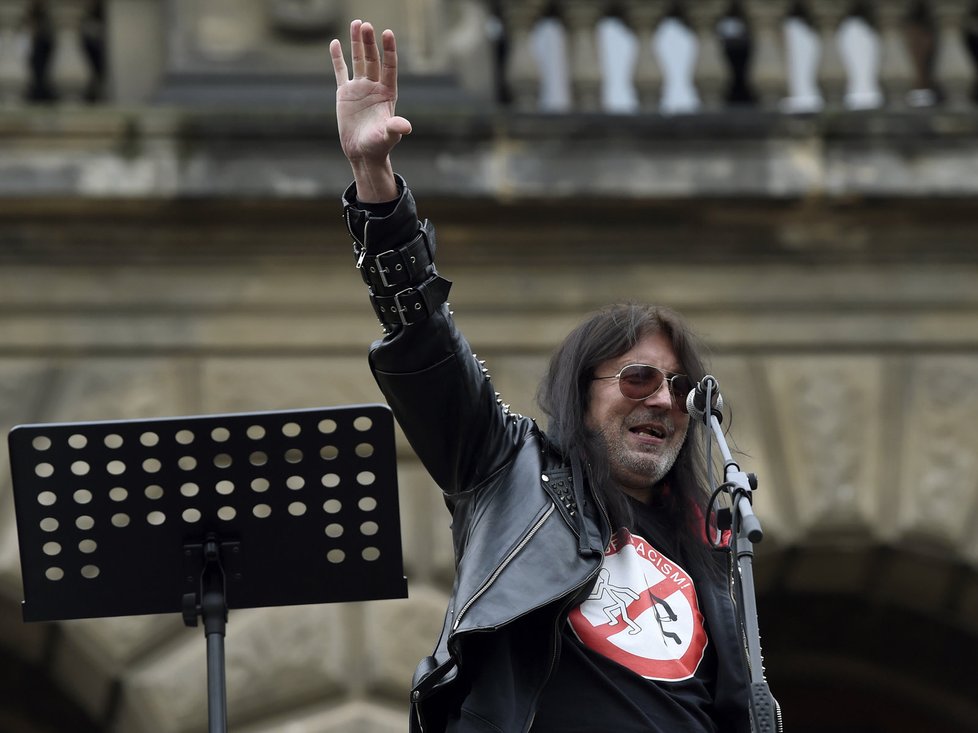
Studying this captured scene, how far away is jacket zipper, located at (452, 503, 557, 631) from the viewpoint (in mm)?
4227

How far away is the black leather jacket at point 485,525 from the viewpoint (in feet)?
13.8

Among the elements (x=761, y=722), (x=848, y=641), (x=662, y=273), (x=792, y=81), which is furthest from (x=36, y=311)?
(x=761, y=722)

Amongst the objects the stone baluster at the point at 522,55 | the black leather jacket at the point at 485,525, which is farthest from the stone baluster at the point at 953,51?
the black leather jacket at the point at 485,525

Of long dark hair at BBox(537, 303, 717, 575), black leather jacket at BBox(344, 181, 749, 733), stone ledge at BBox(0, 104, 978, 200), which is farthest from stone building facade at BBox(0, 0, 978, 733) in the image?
black leather jacket at BBox(344, 181, 749, 733)

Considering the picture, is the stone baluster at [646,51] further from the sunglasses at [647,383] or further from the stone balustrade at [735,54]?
the sunglasses at [647,383]

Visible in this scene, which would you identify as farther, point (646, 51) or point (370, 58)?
point (646, 51)

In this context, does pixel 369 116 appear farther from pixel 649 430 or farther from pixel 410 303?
pixel 649 430

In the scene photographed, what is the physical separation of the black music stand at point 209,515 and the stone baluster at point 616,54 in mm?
3886

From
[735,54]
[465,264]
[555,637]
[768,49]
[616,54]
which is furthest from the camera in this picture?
[735,54]

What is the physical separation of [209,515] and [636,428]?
0.98 meters

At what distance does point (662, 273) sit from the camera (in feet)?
27.1

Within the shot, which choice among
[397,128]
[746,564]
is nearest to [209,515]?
[397,128]

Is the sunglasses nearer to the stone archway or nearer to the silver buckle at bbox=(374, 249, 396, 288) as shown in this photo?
the silver buckle at bbox=(374, 249, 396, 288)

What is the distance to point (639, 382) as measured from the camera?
4762mm
